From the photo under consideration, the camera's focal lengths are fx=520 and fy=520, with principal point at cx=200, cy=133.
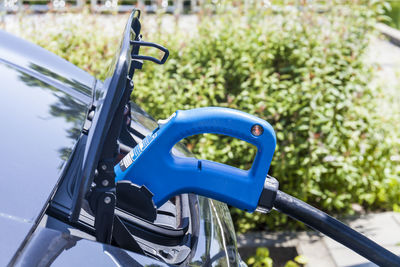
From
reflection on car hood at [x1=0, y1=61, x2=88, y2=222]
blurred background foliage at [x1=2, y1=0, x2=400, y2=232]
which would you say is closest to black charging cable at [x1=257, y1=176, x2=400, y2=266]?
reflection on car hood at [x1=0, y1=61, x2=88, y2=222]

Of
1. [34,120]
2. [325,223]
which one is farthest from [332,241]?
[34,120]

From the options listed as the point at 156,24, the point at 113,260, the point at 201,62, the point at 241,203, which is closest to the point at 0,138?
the point at 113,260

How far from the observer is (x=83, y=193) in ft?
3.89

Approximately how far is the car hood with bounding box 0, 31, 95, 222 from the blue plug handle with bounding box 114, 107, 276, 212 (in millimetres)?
213

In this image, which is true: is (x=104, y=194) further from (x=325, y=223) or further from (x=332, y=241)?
(x=332, y=241)

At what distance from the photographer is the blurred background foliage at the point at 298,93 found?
10.9 feet

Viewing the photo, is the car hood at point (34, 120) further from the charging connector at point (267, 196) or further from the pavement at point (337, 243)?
the pavement at point (337, 243)

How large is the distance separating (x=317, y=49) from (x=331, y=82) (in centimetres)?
25

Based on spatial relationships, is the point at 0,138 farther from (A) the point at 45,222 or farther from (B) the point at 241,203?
(B) the point at 241,203

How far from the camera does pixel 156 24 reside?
4.04 m

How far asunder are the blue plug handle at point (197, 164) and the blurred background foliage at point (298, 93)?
1844 mm

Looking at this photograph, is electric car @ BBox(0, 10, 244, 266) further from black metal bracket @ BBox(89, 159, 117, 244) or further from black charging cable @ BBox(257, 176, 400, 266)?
black charging cable @ BBox(257, 176, 400, 266)

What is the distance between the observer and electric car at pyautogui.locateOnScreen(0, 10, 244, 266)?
3.85 feet

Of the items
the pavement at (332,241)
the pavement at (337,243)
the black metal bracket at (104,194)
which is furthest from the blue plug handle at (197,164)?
the pavement at (332,241)
